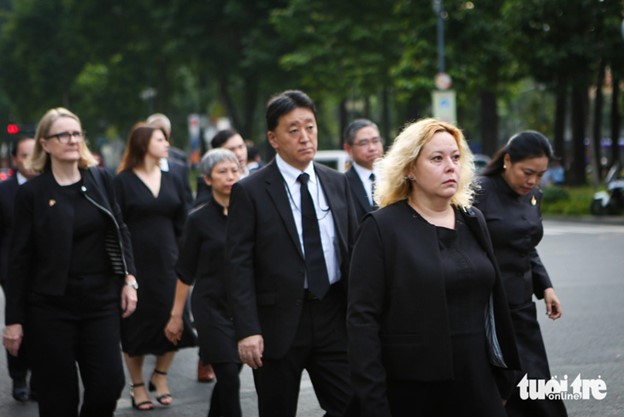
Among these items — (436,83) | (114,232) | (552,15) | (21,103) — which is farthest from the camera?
(21,103)

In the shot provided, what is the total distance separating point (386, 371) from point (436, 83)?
29532 mm

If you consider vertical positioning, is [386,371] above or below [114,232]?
below

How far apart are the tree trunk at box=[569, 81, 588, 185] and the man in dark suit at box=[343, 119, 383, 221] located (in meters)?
27.9

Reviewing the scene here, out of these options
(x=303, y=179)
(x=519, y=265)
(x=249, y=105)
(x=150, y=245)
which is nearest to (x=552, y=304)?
(x=519, y=265)

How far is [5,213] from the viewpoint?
8438mm

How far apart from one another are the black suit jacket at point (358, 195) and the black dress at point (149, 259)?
1404 millimetres

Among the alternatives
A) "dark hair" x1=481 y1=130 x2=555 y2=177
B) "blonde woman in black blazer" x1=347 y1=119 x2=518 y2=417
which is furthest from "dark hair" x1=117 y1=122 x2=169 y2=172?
"blonde woman in black blazer" x1=347 y1=119 x2=518 y2=417

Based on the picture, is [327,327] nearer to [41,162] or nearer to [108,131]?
[41,162]

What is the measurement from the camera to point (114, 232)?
5.86 meters

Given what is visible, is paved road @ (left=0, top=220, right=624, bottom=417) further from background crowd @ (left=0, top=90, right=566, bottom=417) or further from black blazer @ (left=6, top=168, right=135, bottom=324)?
black blazer @ (left=6, top=168, right=135, bottom=324)

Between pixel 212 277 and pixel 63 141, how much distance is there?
1499 millimetres

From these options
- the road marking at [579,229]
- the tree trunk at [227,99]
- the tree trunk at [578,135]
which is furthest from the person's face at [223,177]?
the tree trunk at [227,99]

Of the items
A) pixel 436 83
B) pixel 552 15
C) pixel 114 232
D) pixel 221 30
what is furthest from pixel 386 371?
pixel 221 30

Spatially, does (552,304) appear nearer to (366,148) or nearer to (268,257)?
(268,257)
